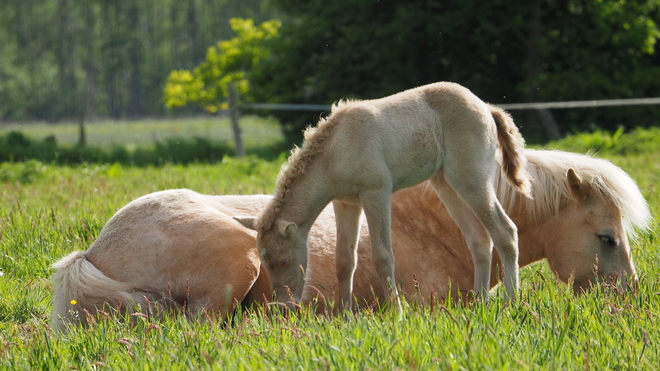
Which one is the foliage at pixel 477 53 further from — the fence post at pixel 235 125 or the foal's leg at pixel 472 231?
the foal's leg at pixel 472 231

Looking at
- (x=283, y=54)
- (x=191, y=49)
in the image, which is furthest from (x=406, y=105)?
(x=191, y=49)

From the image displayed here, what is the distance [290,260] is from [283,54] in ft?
62.3

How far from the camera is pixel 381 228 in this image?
391cm

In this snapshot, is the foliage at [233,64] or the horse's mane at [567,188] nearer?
the horse's mane at [567,188]

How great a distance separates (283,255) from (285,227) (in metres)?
0.18

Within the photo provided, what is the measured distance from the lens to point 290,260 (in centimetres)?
390

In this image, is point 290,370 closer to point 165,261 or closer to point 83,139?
point 165,261

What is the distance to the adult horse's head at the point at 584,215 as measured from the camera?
4617 millimetres

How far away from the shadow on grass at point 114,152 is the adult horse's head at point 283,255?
9.91m

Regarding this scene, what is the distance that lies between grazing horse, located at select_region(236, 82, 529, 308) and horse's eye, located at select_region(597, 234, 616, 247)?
79 cm

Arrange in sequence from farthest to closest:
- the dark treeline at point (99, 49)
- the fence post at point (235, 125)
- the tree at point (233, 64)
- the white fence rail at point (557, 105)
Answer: the dark treeline at point (99, 49) < the tree at point (233, 64) < the fence post at point (235, 125) < the white fence rail at point (557, 105)

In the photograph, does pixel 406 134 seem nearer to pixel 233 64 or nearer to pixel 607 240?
pixel 607 240

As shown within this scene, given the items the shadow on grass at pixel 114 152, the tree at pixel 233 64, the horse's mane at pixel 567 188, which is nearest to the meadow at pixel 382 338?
the horse's mane at pixel 567 188

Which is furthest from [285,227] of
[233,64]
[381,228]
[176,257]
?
[233,64]
